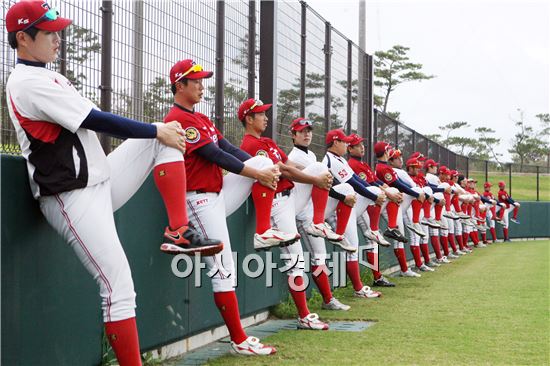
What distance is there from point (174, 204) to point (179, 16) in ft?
9.76

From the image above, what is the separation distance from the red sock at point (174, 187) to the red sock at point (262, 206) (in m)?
1.54

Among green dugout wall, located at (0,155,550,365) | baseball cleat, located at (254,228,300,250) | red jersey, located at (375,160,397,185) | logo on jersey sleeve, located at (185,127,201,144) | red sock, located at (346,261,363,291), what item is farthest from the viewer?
red jersey, located at (375,160,397,185)

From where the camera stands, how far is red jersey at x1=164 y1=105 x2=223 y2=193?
518cm

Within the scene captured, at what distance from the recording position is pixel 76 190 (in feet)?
11.9

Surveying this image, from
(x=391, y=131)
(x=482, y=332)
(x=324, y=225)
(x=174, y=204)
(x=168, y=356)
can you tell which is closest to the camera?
(x=174, y=204)

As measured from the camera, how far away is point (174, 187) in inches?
175

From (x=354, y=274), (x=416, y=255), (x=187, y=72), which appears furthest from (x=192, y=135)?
(x=416, y=255)

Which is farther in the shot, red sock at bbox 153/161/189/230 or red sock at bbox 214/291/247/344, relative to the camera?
red sock at bbox 214/291/247/344

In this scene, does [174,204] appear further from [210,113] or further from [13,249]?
[210,113]

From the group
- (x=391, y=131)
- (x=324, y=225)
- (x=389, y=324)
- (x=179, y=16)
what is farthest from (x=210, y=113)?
(x=391, y=131)

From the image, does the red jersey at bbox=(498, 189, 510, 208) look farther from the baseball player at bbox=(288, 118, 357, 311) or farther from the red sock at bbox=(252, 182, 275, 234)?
the red sock at bbox=(252, 182, 275, 234)

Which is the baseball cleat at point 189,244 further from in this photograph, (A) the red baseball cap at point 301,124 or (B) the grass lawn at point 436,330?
(A) the red baseball cap at point 301,124

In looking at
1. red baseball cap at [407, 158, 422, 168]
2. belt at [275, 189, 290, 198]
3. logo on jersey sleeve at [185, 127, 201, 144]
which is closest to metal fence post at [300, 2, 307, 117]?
belt at [275, 189, 290, 198]

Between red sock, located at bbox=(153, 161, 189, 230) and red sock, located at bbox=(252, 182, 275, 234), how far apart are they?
154 centimetres
